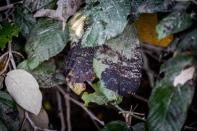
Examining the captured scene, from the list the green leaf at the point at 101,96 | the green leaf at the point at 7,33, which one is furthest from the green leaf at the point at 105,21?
the green leaf at the point at 7,33

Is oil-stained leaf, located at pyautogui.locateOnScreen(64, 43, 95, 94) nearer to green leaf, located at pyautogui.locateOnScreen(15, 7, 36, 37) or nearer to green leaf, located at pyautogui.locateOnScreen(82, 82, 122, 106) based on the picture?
green leaf, located at pyautogui.locateOnScreen(82, 82, 122, 106)

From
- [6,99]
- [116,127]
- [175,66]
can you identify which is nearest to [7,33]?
[6,99]

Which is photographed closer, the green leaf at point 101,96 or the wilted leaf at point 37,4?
the green leaf at point 101,96

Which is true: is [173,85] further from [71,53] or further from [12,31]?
[12,31]

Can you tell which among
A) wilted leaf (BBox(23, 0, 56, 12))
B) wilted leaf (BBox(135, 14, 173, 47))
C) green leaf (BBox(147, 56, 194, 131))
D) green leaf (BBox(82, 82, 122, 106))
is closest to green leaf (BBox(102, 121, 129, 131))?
green leaf (BBox(82, 82, 122, 106))

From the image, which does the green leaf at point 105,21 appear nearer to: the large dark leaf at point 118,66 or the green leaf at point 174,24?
the large dark leaf at point 118,66

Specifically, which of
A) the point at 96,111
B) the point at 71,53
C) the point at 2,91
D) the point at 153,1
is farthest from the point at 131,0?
the point at 96,111
